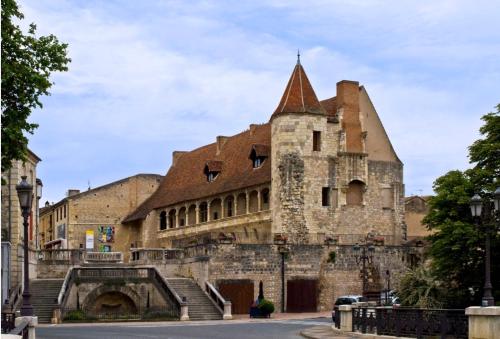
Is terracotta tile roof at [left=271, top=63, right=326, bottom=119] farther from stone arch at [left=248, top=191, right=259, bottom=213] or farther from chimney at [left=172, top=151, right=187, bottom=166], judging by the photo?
chimney at [left=172, top=151, right=187, bottom=166]

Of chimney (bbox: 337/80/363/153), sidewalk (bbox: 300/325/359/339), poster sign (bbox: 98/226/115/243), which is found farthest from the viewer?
poster sign (bbox: 98/226/115/243)

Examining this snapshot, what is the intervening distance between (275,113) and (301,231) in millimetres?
8071

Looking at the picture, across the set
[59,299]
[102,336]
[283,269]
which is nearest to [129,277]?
[59,299]

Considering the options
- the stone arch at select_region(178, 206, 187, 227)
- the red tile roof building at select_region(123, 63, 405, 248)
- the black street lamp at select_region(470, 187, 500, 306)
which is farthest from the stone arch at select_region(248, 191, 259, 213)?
the black street lamp at select_region(470, 187, 500, 306)

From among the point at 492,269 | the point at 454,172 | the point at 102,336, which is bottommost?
the point at 102,336

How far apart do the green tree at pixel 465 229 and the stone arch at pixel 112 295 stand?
21.1 metres

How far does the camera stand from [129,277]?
48.0 m

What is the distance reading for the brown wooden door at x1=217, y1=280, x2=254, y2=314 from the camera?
51.0 m

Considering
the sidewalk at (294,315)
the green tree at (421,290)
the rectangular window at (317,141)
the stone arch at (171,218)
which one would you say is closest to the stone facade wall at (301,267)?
the sidewalk at (294,315)

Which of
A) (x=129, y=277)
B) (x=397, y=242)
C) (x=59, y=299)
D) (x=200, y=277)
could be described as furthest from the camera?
(x=397, y=242)

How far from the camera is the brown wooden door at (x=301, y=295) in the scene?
174 ft

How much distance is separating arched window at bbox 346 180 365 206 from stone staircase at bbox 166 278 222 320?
15.6m

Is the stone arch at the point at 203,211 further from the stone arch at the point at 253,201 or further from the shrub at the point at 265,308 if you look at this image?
the shrub at the point at 265,308

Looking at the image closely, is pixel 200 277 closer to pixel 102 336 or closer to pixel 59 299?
pixel 59 299
